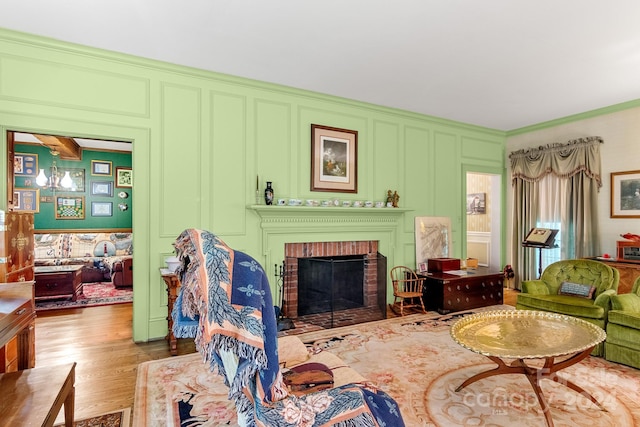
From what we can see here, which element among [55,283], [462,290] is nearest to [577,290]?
[462,290]

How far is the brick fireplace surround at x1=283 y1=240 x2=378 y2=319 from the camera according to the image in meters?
4.37

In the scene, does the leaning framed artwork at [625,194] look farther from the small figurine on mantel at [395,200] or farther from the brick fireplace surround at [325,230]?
the small figurine on mantel at [395,200]

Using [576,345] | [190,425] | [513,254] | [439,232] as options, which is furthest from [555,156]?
[190,425]

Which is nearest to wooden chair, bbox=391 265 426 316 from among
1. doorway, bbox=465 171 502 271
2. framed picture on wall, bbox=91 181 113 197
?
doorway, bbox=465 171 502 271

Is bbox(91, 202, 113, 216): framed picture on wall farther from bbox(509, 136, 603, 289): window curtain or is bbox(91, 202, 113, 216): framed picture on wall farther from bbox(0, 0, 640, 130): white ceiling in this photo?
bbox(509, 136, 603, 289): window curtain

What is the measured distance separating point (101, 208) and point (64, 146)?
171 cm

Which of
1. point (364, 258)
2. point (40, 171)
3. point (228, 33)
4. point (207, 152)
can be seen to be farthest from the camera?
point (40, 171)

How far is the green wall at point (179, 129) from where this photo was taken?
319 cm

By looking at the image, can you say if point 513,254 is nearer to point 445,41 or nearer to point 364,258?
point 364,258

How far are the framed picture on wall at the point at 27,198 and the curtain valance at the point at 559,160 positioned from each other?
31.2 feet

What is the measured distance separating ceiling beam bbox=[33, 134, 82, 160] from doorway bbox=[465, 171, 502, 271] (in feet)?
24.3

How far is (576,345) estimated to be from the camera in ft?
7.39

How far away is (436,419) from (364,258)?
2.82m

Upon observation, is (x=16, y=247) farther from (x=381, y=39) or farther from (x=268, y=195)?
(x=381, y=39)
